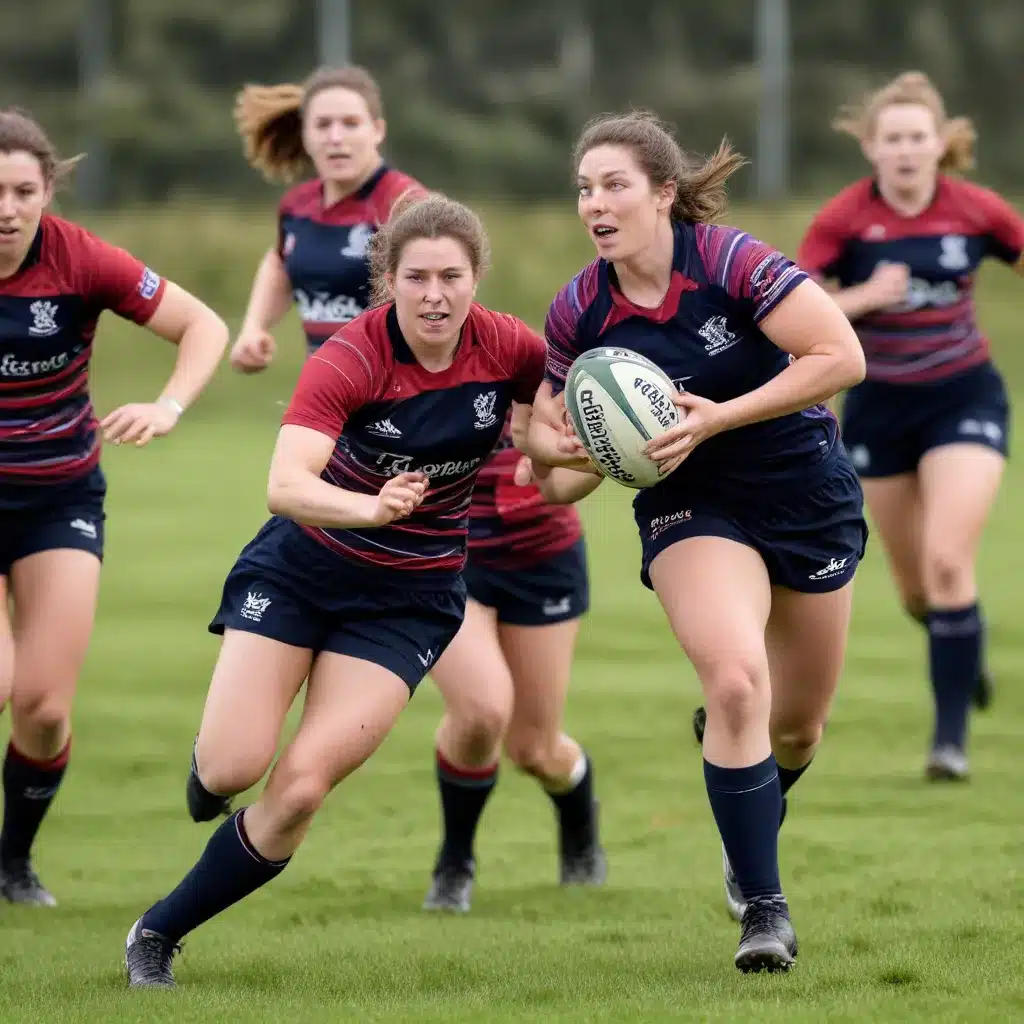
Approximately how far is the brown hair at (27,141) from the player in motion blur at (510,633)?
1537mm

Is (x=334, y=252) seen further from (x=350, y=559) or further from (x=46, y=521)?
(x=350, y=559)

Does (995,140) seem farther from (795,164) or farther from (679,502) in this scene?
(679,502)

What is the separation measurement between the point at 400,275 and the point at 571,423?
0.55 meters

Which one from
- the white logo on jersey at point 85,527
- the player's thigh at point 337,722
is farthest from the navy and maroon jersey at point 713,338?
the white logo on jersey at point 85,527

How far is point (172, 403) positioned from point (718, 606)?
1.66 m

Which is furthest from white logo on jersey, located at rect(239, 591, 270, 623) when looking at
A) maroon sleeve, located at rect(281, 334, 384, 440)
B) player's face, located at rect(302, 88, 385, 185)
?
player's face, located at rect(302, 88, 385, 185)

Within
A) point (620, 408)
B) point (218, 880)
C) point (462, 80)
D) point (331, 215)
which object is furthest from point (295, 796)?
point (462, 80)

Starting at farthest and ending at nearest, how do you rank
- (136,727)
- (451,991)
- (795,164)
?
(795,164)
(136,727)
(451,991)

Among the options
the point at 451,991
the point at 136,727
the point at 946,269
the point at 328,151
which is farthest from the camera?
the point at 136,727

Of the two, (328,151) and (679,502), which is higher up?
(328,151)

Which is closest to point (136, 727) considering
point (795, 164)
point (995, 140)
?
point (795, 164)

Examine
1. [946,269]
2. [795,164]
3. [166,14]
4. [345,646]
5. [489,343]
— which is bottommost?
[345,646]

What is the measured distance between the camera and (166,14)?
80.7 ft

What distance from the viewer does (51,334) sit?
5551mm
